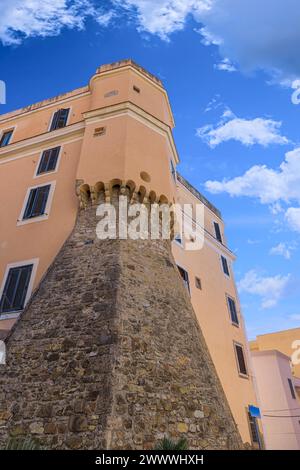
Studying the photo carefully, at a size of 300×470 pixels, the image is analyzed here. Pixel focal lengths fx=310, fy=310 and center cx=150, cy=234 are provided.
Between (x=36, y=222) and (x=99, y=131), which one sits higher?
(x=99, y=131)

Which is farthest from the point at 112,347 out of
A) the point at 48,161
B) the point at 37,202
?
the point at 48,161

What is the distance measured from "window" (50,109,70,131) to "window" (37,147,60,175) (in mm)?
1394

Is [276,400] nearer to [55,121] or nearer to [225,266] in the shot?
[225,266]

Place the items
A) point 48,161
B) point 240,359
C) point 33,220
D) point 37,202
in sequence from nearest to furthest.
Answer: point 33,220, point 37,202, point 48,161, point 240,359

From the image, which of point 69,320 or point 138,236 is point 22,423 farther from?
point 138,236

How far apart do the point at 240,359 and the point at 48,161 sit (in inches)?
530

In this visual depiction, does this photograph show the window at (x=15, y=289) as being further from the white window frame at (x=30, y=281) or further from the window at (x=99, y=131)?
the window at (x=99, y=131)

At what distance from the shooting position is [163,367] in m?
7.27

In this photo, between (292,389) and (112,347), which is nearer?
(112,347)

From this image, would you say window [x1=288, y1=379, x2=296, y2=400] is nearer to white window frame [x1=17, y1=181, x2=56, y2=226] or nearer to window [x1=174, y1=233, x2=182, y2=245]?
window [x1=174, y1=233, x2=182, y2=245]

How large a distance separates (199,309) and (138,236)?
628 cm

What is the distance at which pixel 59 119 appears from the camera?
49.5ft

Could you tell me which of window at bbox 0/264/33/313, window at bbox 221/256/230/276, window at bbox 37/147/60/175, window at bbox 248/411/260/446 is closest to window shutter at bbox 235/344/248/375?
window at bbox 248/411/260/446

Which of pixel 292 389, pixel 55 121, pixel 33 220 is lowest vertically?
pixel 292 389
